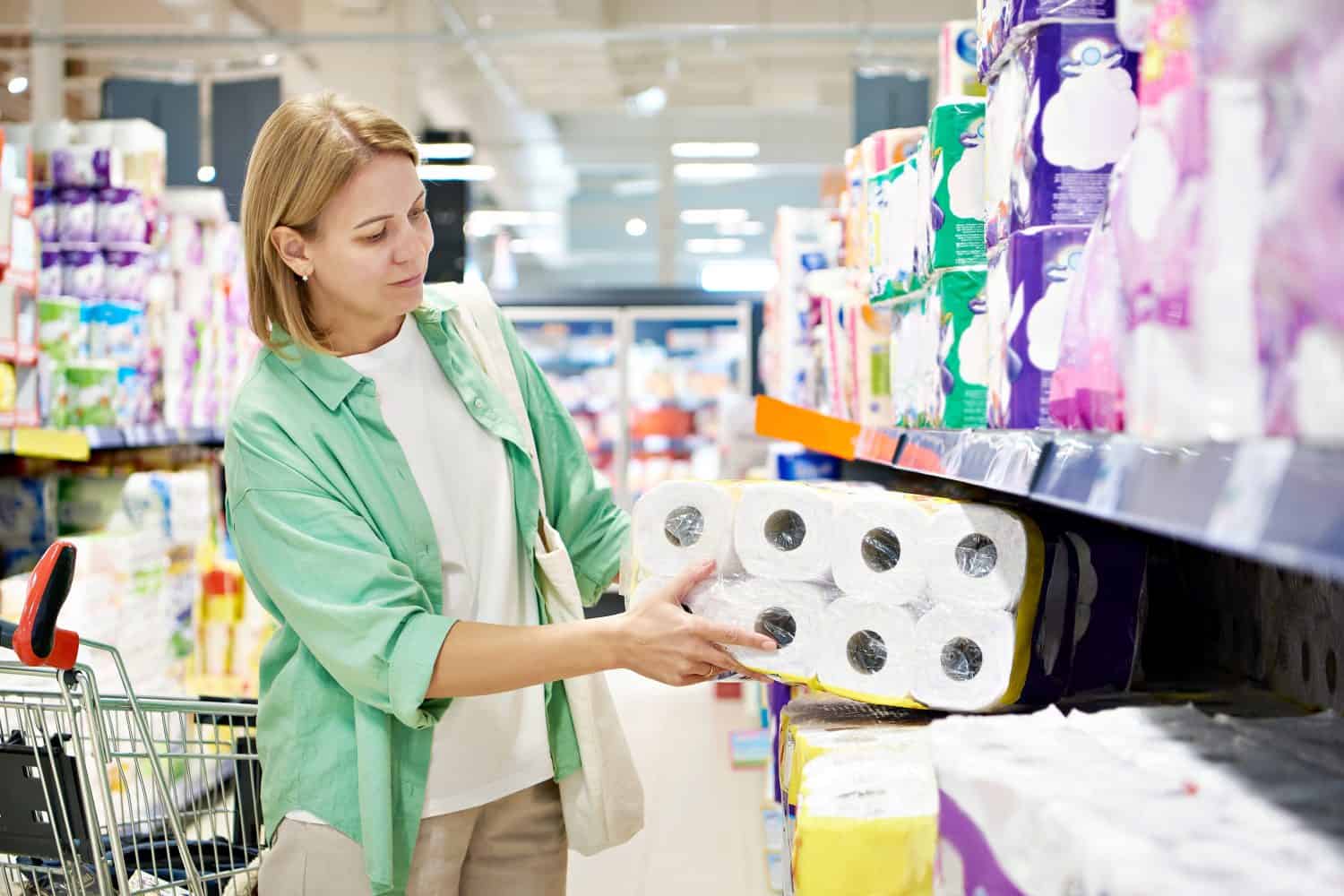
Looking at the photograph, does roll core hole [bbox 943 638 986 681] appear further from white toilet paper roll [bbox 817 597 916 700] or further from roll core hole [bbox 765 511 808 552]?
roll core hole [bbox 765 511 808 552]

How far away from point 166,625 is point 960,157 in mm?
3384

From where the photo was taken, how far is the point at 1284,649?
1.52 m

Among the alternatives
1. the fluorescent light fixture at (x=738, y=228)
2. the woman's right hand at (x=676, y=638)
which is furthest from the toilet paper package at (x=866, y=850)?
the fluorescent light fixture at (x=738, y=228)

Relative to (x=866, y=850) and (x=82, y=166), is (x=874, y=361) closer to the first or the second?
(x=866, y=850)

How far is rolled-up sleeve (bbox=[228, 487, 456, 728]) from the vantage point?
159cm

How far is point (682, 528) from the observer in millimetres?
1595

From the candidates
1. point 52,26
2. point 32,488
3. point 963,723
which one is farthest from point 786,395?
point 52,26

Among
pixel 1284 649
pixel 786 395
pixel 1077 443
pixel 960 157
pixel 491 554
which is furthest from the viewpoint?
pixel 786 395

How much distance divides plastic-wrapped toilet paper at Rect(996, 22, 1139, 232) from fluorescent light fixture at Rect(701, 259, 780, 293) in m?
8.79

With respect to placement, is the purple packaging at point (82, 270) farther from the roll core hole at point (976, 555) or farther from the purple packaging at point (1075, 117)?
the purple packaging at point (1075, 117)

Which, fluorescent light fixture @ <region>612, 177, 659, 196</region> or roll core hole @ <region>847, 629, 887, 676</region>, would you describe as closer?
roll core hole @ <region>847, 629, 887, 676</region>

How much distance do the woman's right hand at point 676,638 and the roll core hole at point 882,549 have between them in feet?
0.50

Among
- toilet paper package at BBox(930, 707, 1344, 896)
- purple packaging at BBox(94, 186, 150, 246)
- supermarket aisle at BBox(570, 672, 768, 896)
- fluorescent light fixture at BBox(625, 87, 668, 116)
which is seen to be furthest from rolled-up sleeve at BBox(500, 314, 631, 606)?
fluorescent light fixture at BBox(625, 87, 668, 116)

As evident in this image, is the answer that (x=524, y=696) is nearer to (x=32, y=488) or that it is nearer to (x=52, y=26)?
(x=32, y=488)
